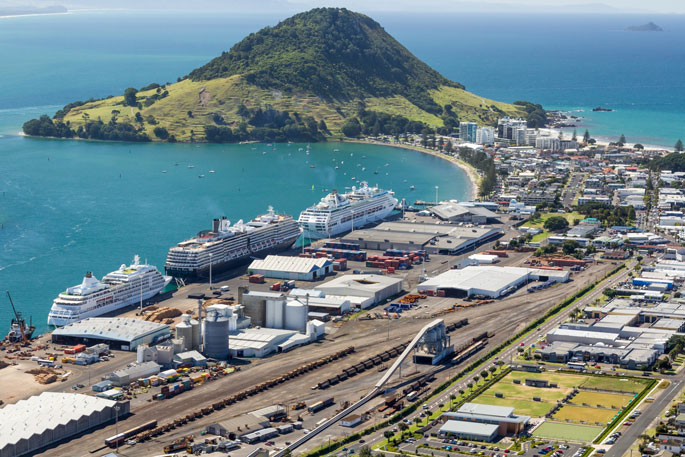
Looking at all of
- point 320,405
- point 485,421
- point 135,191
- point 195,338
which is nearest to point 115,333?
point 195,338

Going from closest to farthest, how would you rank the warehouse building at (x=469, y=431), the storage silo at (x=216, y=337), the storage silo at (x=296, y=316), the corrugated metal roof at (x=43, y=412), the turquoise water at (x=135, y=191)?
the corrugated metal roof at (x=43, y=412), the warehouse building at (x=469, y=431), the storage silo at (x=216, y=337), the storage silo at (x=296, y=316), the turquoise water at (x=135, y=191)

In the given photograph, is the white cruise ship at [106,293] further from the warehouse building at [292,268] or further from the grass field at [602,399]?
the grass field at [602,399]

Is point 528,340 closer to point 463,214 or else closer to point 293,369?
point 293,369

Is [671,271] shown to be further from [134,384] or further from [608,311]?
[134,384]

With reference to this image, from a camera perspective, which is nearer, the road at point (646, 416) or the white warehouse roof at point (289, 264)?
the road at point (646, 416)

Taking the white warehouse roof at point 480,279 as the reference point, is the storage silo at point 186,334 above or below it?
below

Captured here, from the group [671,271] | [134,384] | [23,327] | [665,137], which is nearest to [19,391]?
[134,384]

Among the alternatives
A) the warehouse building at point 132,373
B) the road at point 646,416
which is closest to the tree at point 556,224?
the road at point 646,416

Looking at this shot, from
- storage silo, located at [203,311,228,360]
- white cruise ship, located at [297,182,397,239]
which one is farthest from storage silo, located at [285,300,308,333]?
white cruise ship, located at [297,182,397,239]
